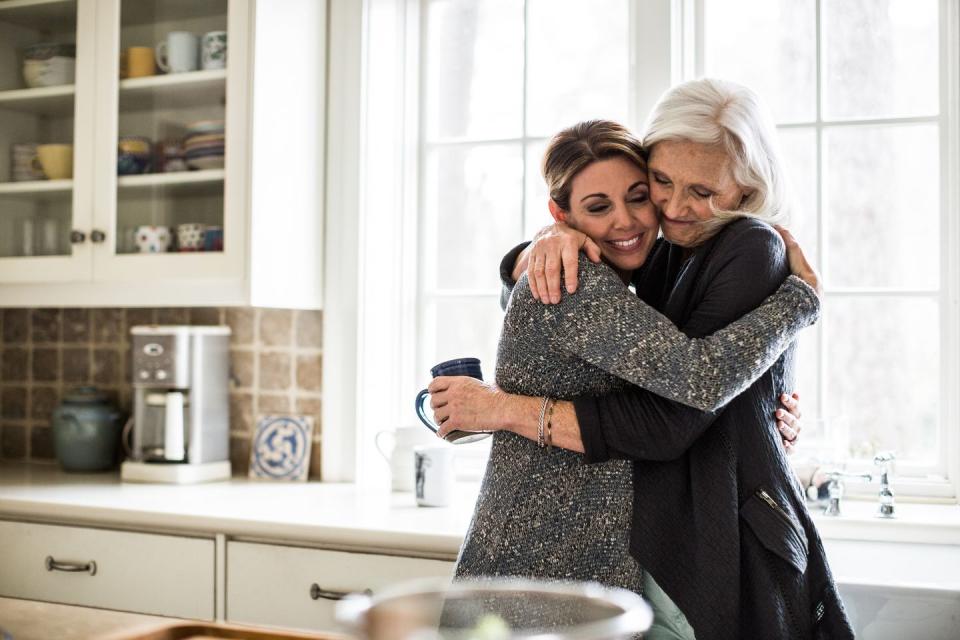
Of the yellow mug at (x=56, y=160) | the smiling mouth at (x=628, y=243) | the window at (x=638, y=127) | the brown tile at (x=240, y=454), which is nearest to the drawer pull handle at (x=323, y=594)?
the window at (x=638, y=127)

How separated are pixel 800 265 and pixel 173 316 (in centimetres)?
205

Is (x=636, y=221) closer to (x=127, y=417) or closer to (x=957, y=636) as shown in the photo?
(x=957, y=636)

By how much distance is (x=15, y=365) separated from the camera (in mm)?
3162

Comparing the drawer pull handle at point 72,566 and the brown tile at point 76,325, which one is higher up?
the brown tile at point 76,325

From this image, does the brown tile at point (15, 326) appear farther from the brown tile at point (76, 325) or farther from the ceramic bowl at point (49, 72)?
the ceramic bowl at point (49, 72)

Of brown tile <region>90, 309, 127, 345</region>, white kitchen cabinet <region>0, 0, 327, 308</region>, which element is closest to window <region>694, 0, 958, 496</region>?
white kitchen cabinet <region>0, 0, 327, 308</region>

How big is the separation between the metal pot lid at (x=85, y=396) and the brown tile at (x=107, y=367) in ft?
0.41

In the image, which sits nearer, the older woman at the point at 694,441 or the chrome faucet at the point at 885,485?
the older woman at the point at 694,441

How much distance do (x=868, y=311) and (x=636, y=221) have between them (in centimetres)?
112

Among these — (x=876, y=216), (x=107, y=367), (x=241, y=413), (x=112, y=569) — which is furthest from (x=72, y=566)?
(x=876, y=216)

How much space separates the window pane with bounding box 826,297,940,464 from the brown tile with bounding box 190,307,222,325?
171cm

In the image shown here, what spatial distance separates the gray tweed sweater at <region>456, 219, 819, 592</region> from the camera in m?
1.31

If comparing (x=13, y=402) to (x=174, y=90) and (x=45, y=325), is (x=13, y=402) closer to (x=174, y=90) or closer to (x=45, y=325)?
(x=45, y=325)

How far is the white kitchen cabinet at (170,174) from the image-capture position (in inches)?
96.6
